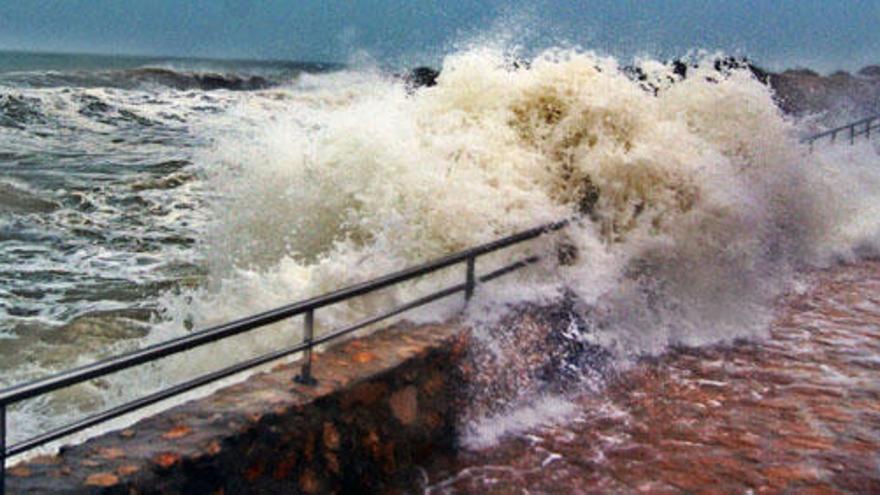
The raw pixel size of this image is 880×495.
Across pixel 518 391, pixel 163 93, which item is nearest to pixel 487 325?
pixel 518 391

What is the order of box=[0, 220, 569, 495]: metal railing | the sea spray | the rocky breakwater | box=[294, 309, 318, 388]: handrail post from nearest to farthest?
box=[0, 220, 569, 495]: metal railing < box=[294, 309, 318, 388]: handrail post < the sea spray < the rocky breakwater

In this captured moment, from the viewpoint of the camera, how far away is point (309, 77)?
199ft

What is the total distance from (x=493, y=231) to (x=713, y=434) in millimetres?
2405

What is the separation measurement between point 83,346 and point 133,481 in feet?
13.5

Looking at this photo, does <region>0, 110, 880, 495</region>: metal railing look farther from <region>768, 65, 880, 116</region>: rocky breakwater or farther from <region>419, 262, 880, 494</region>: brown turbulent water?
<region>768, 65, 880, 116</region>: rocky breakwater

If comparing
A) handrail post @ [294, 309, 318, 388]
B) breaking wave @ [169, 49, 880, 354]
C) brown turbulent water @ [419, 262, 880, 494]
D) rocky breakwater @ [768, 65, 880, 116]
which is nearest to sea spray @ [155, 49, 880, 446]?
breaking wave @ [169, 49, 880, 354]

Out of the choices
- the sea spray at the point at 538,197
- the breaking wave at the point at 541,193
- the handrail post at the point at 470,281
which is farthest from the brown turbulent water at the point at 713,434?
the handrail post at the point at 470,281

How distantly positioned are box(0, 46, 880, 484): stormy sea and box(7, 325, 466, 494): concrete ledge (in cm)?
33

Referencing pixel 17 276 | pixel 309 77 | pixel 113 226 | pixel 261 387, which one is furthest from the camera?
pixel 309 77

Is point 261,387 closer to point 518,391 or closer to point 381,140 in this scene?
point 518,391

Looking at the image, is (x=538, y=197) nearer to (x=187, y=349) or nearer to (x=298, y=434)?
(x=298, y=434)

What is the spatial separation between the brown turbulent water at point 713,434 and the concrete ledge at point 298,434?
1.03 ft

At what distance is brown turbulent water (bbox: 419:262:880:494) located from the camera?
4164mm

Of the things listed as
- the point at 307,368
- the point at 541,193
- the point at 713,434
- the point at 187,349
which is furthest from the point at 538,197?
the point at 187,349
